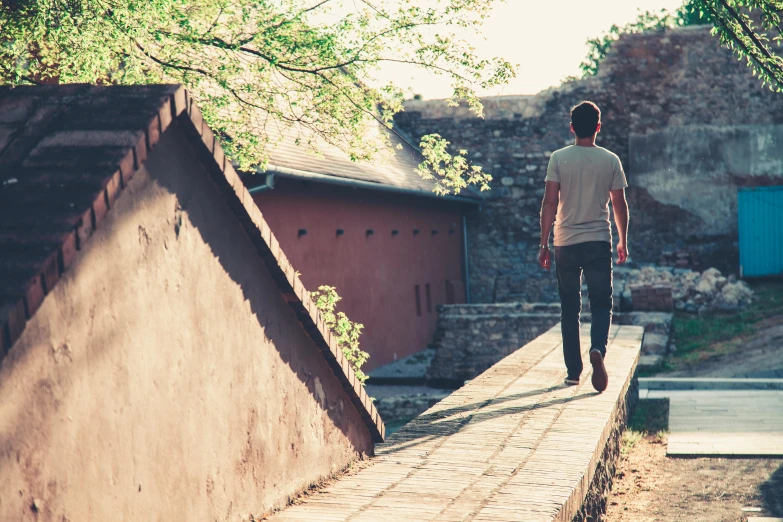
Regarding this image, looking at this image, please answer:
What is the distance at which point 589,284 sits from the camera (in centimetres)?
525

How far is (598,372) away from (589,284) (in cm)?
54

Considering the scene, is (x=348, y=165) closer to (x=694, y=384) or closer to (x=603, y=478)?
(x=694, y=384)

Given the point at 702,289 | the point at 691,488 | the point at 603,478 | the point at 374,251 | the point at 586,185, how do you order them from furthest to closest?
the point at 702,289, the point at 374,251, the point at 691,488, the point at 586,185, the point at 603,478

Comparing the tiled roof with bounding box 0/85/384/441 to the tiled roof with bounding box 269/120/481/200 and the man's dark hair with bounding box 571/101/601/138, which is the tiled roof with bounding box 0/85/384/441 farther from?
the tiled roof with bounding box 269/120/481/200

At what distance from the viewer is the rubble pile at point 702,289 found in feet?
58.4

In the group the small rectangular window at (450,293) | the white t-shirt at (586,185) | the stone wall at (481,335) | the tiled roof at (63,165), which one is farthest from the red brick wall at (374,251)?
the tiled roof at (63,165)

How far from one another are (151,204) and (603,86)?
21.0 metres

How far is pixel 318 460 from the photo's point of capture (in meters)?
3.45

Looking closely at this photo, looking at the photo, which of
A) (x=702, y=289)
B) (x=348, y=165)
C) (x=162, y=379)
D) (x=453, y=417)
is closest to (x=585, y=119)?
(x=453, y=417)

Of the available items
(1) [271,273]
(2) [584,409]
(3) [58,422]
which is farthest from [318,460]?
(2) [584,409]

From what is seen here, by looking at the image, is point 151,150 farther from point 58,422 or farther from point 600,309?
point 600,309

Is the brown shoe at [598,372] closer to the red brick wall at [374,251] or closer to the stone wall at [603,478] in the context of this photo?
the stone wall at [603,478]

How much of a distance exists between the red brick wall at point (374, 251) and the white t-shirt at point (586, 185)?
703cm

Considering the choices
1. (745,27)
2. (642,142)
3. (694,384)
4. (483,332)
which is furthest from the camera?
(642,142)
